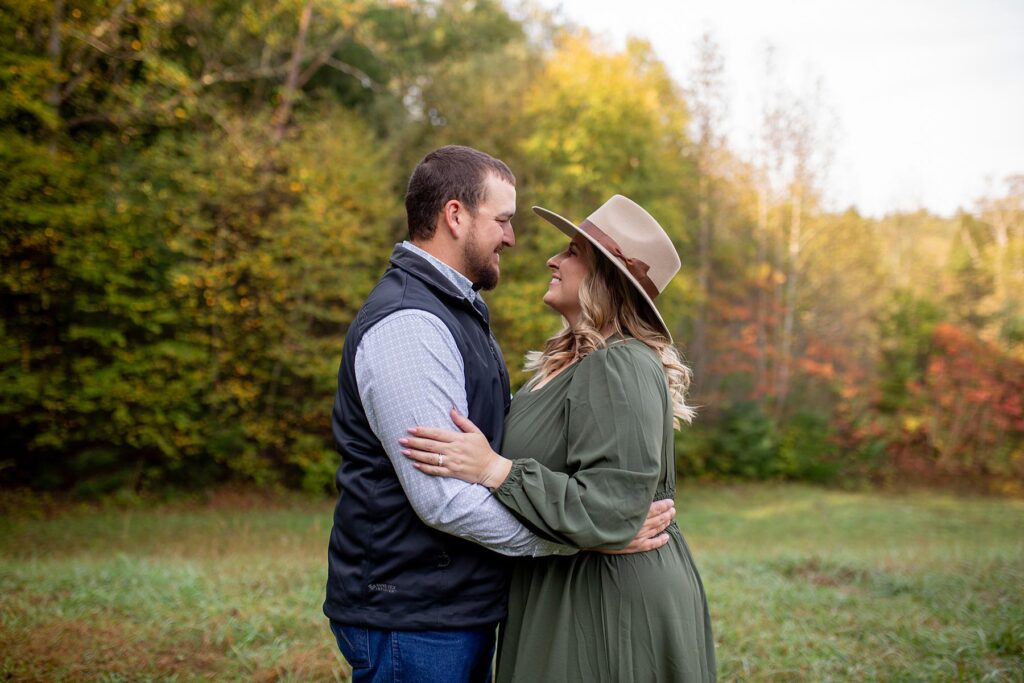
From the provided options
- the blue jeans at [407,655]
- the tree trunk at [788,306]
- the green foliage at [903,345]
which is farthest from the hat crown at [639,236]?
the green foliage at [903,345]

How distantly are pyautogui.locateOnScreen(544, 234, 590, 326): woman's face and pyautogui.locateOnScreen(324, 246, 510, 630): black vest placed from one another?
0.44 meters

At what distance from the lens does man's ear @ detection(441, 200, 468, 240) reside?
2.26m

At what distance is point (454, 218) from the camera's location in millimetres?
2271

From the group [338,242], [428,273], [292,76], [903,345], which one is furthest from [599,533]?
[903,345]

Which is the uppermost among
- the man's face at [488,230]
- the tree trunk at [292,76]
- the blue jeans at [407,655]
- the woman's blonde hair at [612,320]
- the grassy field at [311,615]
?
the tree trunk at [292,76]

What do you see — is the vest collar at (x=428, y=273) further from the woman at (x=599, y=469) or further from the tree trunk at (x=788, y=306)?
the tree trunk at (x=788, y=306)

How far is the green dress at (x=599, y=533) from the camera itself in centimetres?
204

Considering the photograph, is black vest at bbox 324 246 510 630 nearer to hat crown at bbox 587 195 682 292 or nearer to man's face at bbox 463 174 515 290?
man's face at bbox 463 174 515 290

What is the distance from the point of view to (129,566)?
5.90 metres

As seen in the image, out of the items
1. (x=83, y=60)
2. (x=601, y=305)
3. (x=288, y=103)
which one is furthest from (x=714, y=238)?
(x=601, y=305)

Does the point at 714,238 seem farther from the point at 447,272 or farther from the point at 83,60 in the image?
the point at 447,272

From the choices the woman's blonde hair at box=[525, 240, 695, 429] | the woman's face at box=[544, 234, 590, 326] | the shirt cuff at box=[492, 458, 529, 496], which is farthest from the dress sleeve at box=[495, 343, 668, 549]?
the woman's face at box=[544, 234, 590, 326]

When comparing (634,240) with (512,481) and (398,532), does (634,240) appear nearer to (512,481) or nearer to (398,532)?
(512,481)

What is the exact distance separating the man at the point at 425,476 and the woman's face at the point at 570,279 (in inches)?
14.0
